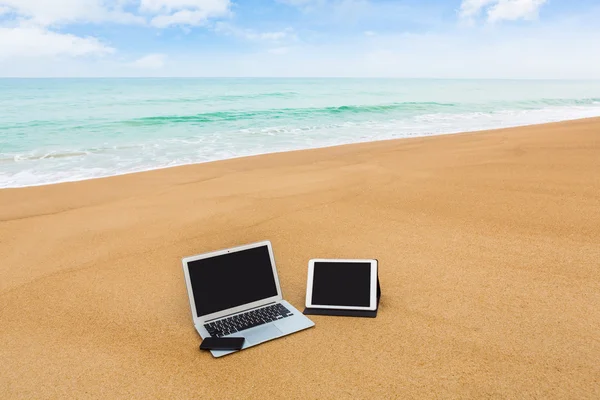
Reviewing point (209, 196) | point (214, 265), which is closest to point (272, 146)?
point (209, 196)

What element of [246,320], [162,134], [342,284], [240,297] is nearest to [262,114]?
[162,134]

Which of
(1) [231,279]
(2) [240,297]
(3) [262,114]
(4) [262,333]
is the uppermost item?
(3) [262,114]

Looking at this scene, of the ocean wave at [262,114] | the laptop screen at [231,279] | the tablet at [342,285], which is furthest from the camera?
the ocean wave at [262,114]

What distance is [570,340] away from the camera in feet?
8.75

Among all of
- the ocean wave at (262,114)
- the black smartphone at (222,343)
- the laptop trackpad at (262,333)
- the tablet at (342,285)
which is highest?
the ocean wave at (262,114)

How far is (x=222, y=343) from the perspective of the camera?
8.77 ft

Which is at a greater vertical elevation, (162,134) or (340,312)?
(162,134)

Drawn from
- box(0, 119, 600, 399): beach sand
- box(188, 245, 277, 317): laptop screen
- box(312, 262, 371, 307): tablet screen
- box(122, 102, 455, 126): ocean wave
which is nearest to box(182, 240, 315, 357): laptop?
box(188, 245, 277, 317): laptop screen

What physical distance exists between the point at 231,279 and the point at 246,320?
29 cm

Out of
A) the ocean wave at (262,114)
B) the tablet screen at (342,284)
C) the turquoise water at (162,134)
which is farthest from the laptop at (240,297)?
the ocean wave at (262,114)

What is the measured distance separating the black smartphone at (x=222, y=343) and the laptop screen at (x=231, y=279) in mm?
269

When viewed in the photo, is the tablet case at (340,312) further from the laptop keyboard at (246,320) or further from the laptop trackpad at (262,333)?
the laptop trackpad at (262,333)

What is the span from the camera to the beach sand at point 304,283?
2.44m

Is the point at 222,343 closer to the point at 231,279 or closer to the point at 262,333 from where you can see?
the point at 262,333
